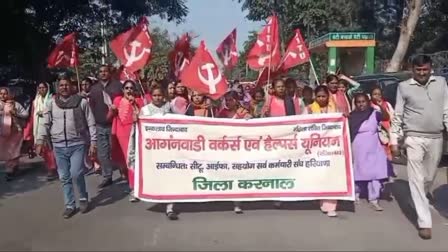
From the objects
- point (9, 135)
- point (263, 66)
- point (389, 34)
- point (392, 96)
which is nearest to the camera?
point (263, 66)

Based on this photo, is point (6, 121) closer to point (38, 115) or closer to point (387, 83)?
point (38, 115)

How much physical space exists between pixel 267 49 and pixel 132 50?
6.37 feet

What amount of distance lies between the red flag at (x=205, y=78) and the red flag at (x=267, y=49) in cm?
158

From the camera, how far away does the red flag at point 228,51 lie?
9.82m

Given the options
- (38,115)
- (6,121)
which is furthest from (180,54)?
(6,121)

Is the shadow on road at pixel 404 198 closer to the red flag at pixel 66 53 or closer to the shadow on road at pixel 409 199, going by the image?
the shadow on road at pixel 409 199

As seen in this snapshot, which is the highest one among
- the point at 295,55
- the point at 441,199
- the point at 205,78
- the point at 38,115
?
the point at 295,55

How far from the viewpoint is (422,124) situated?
6.51 metres

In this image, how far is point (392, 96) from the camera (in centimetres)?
1210

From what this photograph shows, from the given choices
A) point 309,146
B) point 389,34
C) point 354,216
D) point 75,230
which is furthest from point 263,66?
point 389,34

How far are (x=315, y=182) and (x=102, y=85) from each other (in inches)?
152

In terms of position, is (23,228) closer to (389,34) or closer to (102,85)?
(102,85)

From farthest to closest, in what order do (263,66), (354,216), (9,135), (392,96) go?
1. (392,96)
2. (9,135)
3. (263,66)
4. (354,216)

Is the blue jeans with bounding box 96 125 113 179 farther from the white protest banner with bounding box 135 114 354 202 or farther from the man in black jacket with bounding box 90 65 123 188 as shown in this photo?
the white protest banner with bounding box 135 114 354 202
